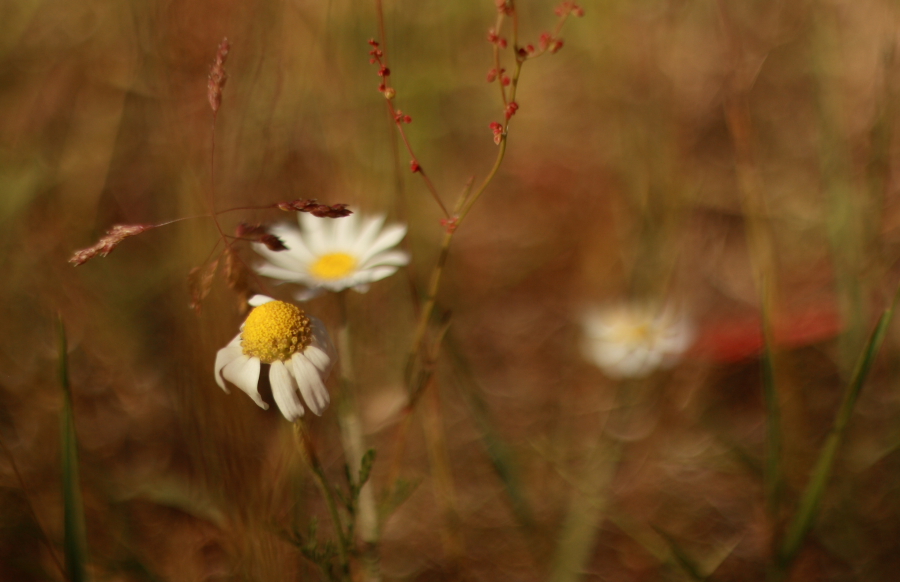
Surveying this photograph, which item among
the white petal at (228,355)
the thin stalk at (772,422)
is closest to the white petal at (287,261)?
the white petal at (228,355)

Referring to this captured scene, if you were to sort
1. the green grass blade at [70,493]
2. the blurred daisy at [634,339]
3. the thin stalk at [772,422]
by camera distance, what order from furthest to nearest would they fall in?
the blurred daisy at [634,339], the thin stalk at [772,422], the green grass blade at [70,493]

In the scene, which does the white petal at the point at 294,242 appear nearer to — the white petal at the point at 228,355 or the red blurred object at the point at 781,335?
the white petal at the point at 228,355

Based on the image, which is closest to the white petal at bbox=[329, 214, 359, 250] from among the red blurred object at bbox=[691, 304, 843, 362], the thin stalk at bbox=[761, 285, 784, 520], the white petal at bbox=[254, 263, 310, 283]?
the white petal at bbox=[254, 263, 310, 283]

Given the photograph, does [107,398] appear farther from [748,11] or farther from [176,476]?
[748,11]

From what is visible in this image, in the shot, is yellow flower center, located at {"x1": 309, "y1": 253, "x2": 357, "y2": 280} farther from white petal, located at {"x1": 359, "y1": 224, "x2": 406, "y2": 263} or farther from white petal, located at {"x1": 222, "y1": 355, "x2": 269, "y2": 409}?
white petal, located at {"x1": 222, "y1": 355, "x2": 269, "y2": 409}

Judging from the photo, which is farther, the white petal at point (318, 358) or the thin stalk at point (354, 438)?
the thin stalk at point (354, 438)

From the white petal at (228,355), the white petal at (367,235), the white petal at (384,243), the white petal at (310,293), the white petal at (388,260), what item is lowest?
the white petal at (228,355)
